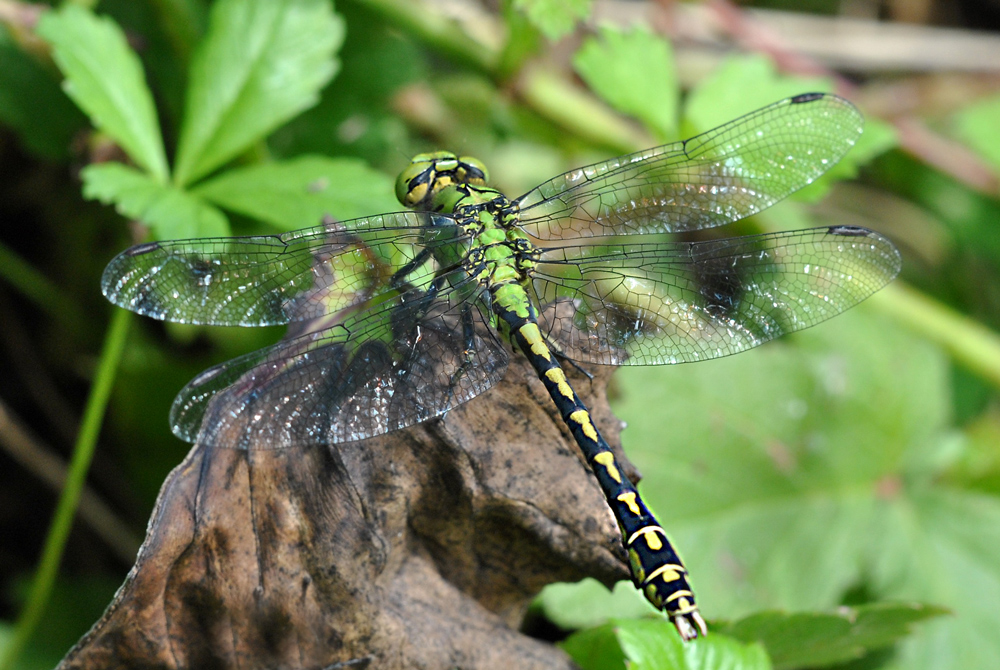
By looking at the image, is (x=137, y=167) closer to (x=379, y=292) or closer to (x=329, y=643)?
(x=379, y=292)

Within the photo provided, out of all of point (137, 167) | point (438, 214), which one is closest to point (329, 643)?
point (438, 214)

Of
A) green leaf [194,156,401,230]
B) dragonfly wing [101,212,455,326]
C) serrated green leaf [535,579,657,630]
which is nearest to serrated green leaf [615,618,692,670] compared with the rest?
serrated green leaf [535,579,657,630]

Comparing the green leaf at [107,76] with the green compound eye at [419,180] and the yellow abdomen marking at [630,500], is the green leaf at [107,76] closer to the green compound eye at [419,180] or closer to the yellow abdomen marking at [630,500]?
the green compound eye at [419,180]

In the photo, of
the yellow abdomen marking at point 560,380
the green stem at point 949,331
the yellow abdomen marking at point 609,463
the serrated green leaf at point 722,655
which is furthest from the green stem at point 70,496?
the green stem at point 949,331

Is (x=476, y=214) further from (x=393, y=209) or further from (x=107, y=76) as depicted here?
(x=107, y=76)

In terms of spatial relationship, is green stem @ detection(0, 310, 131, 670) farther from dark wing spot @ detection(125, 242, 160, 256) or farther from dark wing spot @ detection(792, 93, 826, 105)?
dark wing spot @ detection(792, 93, 826, 105)

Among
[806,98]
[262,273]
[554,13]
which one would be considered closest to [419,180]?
[262,273]
